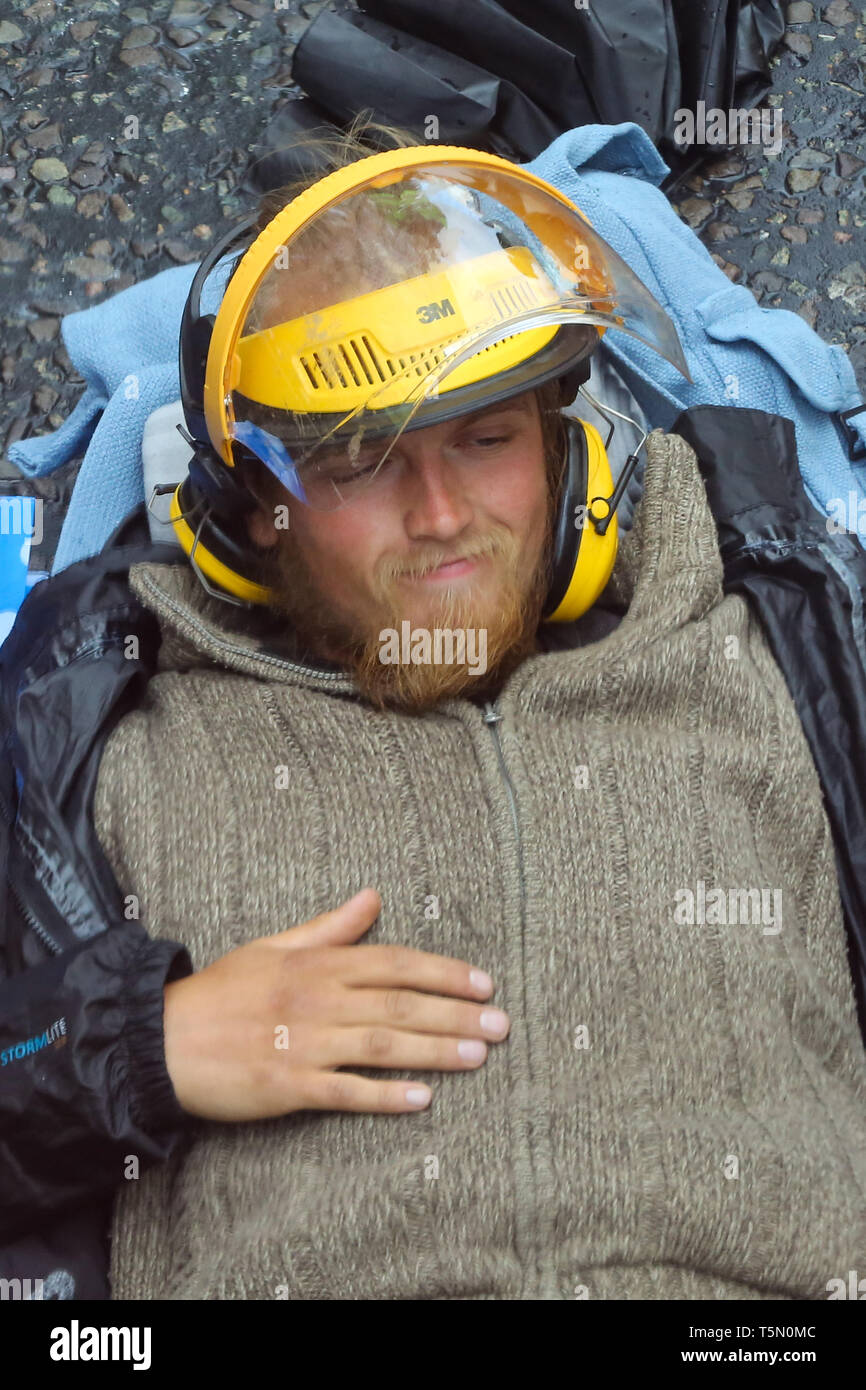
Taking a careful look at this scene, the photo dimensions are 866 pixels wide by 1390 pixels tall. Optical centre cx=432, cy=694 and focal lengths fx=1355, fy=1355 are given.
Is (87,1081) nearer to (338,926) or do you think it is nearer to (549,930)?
(338,926)

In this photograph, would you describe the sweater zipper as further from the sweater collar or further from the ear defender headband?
the ear defender headband

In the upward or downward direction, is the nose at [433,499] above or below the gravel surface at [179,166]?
below

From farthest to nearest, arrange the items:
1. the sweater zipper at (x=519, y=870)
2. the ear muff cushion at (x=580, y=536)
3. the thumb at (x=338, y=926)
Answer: the ear muff cushion at (x=580, y=536), the thumb at (x=338, y=926), the sweater zipper at (x=519, y=870)

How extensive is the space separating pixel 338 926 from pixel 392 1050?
148 mm

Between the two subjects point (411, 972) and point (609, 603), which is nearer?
point (411, 972)

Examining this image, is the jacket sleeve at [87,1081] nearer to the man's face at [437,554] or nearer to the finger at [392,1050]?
the finger at [392,1050]

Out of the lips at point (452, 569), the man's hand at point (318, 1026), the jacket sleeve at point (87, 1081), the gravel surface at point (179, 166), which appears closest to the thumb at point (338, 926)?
the man's hand at point (318, 1026)

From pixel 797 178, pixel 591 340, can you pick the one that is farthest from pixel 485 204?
pixel 797 178

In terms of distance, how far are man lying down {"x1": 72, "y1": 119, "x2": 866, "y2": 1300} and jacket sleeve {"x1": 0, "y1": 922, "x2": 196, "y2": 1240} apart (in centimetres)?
3

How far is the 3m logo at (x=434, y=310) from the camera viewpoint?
4.73ft

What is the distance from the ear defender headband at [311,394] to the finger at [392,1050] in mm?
572

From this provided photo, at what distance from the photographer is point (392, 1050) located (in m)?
1.40

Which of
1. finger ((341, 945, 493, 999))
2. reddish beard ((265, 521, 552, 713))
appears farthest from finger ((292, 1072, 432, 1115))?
reddish beard ((265, 521, 552, 713))

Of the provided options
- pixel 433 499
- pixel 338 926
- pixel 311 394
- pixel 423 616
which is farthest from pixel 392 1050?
pixel 311 394
